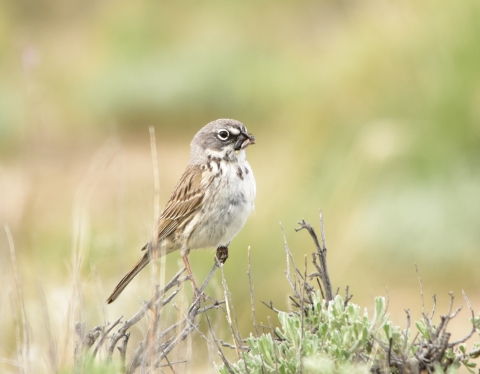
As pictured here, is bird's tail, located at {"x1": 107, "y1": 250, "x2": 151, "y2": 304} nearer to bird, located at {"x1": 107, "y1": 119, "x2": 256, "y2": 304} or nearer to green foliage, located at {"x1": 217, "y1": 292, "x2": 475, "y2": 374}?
bird, located at {"x1": 107, "y1": 119, "x2": 256, "y2": 304}

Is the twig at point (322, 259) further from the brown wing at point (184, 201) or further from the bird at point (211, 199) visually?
the brown wing at point (184, 201)

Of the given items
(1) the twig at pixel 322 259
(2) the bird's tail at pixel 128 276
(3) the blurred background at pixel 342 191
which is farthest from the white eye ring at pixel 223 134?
(1) the twig at pixel 322 259

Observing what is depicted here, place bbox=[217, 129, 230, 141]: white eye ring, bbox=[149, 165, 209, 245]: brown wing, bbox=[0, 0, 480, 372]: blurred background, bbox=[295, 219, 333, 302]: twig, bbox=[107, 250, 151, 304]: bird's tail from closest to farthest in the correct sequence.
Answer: bbox=[295, 219, 333, 302]: twig
bbox=[107, 250, 151, 304]: bird's tail
bbox=[149, 165, 209, 245]: brown wing
bbox=[217, 129, 230, 141]: white eye ring
bbox=[0, 0, 480, 372]: blurred background

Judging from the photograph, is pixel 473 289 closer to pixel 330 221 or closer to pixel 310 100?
pixel 330 221

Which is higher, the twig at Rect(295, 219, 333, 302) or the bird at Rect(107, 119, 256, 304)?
the bird at Rect(107, 119, 256, 304)

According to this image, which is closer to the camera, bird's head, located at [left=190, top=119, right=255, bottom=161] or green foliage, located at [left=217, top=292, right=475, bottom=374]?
green foliage, located at [left=217, top=292, right=475, bottom=374]

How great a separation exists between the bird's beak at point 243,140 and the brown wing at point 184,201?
0.92 feet

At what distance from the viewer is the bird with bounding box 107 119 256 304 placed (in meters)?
5.01

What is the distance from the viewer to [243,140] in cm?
527

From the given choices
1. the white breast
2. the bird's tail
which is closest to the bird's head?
the white breast

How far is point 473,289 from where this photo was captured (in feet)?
28.9

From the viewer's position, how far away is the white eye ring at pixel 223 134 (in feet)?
17.4

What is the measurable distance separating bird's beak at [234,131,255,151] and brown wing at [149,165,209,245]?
282 millimetres

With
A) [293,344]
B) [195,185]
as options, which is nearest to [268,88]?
[195,185]
